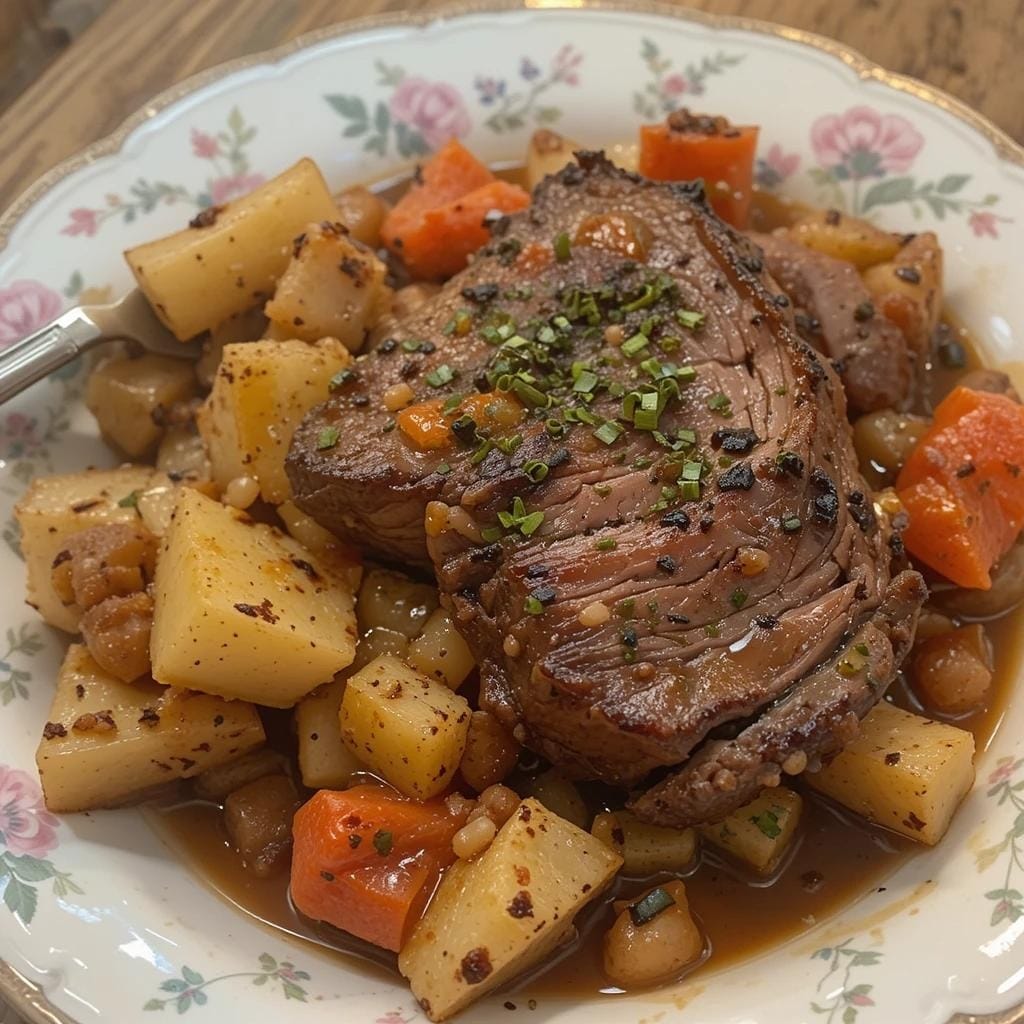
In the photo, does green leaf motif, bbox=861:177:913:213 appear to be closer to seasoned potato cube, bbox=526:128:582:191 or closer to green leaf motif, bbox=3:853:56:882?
seasoned potato cube, bbox=526:128:582:191

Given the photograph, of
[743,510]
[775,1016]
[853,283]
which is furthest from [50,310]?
[775,1016]

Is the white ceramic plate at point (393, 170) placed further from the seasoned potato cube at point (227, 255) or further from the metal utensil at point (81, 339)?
the seasoned potato cube at point (227, 255)

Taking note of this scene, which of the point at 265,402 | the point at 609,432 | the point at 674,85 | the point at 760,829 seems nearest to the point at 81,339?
the point at 265,402

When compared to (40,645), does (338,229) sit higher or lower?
higher

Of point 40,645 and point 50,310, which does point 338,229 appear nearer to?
point 50,310

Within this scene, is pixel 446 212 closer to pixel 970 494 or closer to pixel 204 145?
pixel 204 145

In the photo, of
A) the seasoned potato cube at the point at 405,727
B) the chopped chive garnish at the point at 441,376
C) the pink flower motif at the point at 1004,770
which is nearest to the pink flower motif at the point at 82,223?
the chopped chive garnish at the point at 441,376
